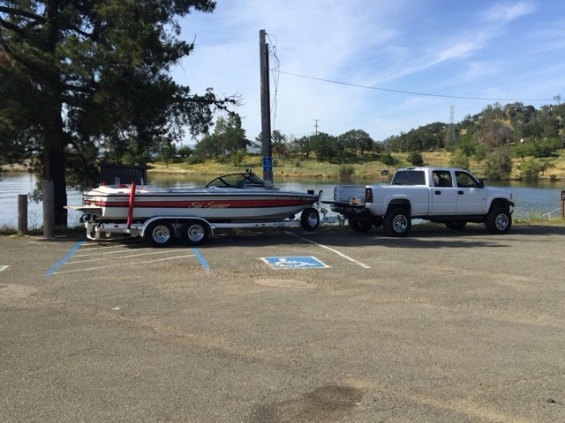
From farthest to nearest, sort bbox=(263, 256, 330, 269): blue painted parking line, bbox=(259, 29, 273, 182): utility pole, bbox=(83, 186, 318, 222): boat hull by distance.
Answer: bbox=(259, 29, 273, 182): utility pole < bbox=(83, 186, 318, 222): boat hull < bbox=(263, 256, 330, 269): blue painted parking line

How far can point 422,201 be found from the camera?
→ 16938mm

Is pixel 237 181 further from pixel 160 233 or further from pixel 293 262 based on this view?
pixel 293 262

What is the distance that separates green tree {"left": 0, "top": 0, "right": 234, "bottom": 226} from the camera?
13797 mm

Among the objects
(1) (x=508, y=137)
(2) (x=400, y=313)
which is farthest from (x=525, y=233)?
(1) (x=508, y=137)

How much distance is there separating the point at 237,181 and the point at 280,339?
407 inches

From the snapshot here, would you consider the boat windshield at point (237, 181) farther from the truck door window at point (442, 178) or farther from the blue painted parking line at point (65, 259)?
the truck door window at point (442, 178)

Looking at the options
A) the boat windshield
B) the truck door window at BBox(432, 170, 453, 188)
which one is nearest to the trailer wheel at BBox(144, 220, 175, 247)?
the boat windshield

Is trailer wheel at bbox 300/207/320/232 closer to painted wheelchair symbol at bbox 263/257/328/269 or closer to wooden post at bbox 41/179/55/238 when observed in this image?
painted wheelchair symbol at bbox 263/257/328/269

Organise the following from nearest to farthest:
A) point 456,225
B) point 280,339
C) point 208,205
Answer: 1. point 280,339
2. point 208,205
3. point 456,225

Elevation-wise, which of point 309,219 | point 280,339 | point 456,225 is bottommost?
point 280,339

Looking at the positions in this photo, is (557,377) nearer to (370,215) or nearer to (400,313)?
(400,313)

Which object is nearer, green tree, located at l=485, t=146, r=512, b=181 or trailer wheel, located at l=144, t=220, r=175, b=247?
trailer wheel, located at l=144, t=220, r=175, b=247

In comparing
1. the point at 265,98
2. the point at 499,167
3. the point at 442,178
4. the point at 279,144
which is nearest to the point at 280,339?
the point at 442,178

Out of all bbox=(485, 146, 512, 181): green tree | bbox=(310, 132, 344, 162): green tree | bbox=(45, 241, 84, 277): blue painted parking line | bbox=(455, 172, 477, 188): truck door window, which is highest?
bbox=(310, 132, 344, 162): green tree
